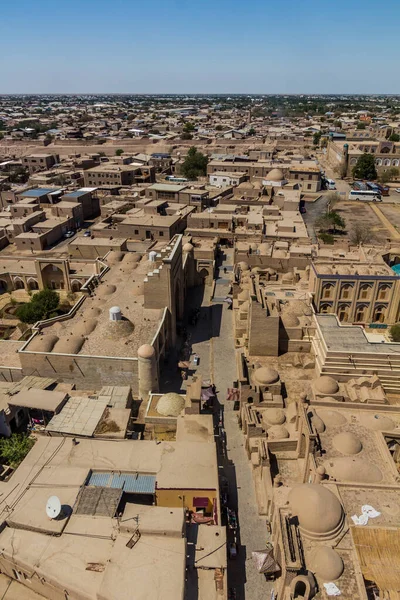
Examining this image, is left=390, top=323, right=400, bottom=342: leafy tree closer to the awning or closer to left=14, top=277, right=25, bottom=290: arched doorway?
the awning

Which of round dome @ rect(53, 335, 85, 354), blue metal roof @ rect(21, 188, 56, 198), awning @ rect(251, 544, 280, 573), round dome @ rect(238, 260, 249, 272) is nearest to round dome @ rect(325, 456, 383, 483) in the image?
awning @ rect(251, 544, 280, 573)

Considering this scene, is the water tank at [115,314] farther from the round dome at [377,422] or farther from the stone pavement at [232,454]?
the round dome at [377,422]

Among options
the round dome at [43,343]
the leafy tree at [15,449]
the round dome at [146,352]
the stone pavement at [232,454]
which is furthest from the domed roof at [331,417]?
the round dome at [43,343]

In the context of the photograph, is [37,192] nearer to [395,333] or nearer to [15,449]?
[15,449]

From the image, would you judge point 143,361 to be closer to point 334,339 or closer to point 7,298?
point 334,339

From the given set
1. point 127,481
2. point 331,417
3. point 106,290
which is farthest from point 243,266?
point 127,481
